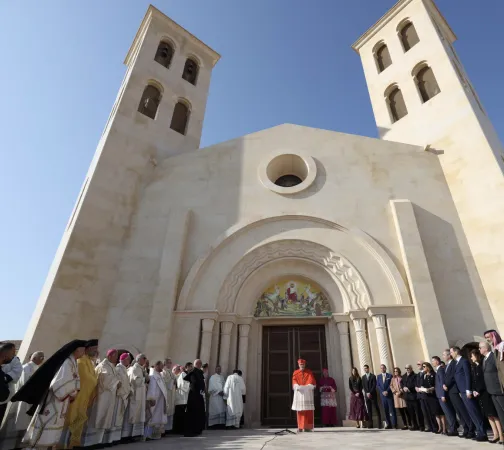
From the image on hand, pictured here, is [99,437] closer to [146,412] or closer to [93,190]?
[146,412]

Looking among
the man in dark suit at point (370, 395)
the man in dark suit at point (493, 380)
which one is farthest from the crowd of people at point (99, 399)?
the man in dark suit at point (493, 380)

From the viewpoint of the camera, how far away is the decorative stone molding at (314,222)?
857 centimetres

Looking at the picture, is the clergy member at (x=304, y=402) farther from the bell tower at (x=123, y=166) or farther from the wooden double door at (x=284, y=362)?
the bell tower at (x=123, y=166)

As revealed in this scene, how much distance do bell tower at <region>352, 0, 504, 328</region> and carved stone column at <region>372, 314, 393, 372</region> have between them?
8.38 feet

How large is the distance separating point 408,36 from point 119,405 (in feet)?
57.3

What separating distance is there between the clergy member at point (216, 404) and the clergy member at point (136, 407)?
2252 mm

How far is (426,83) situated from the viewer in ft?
43.1

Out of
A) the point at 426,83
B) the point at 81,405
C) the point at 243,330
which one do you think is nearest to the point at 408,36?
the point at 426,83

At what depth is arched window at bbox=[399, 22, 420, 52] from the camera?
14.8 meters

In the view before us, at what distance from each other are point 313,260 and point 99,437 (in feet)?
21.1

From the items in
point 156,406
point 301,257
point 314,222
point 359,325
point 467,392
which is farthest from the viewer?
point 314,222

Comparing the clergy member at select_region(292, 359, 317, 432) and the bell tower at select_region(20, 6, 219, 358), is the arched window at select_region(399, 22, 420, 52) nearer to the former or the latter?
the bell tower at select_region(20, 6, 219, 358)

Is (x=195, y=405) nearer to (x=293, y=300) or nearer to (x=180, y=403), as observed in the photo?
(x=180, y=403)

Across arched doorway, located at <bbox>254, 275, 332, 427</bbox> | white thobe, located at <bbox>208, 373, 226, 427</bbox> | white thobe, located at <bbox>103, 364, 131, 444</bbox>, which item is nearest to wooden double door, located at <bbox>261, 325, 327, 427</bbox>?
arched doorway, located at <bbox>254, 275, 332, 427</bbox>
